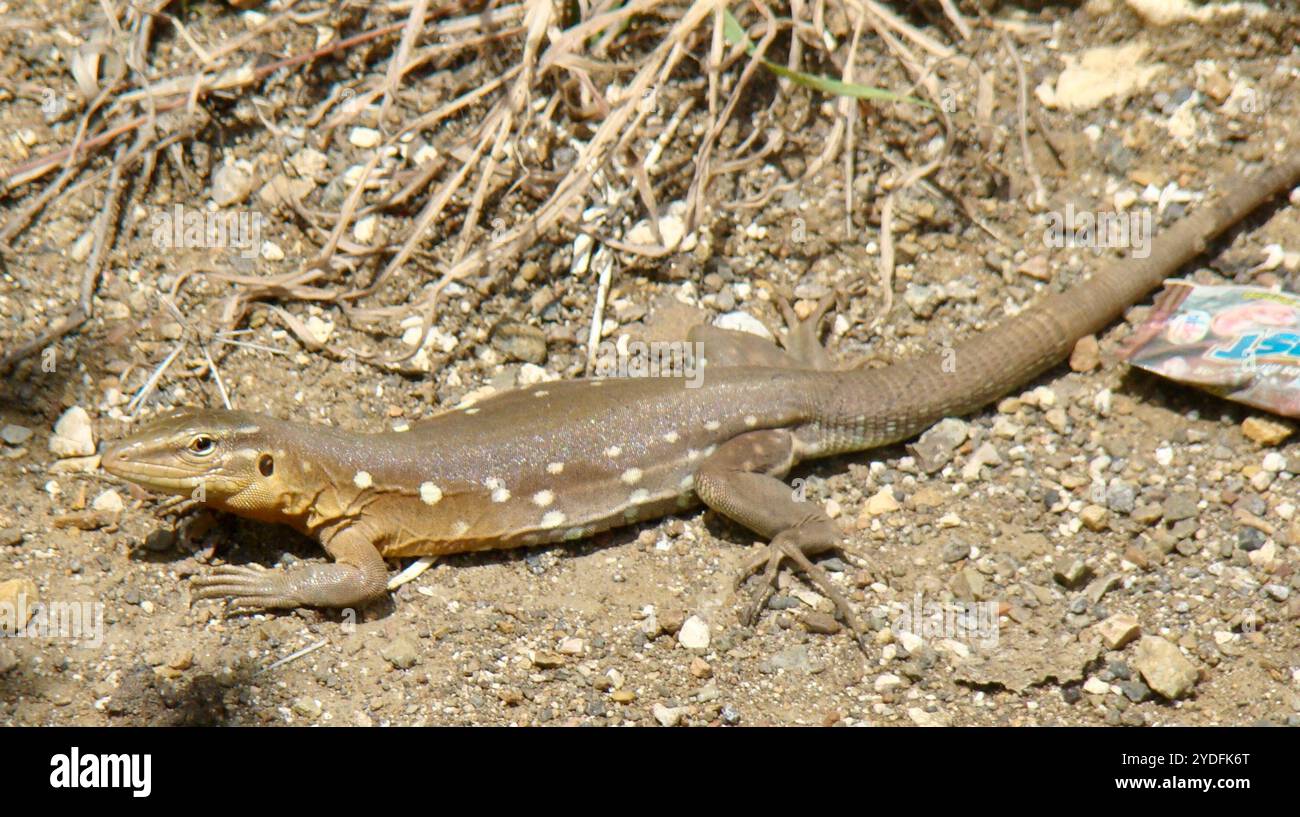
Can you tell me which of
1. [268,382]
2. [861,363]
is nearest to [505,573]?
[268,382]

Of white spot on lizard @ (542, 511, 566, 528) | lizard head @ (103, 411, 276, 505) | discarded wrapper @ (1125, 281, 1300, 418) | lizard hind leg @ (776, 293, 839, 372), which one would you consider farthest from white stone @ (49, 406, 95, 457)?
discarded wrapper @ (1125, 281, 1300, 418)

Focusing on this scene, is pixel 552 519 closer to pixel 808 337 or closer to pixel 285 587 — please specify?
pixel 285 587

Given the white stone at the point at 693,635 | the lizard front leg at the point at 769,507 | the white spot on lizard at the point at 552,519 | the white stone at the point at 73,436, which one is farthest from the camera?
the white stone at the point at 73,436

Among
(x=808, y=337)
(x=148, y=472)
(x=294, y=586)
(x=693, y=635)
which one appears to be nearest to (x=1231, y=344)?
(x=808, y=337)

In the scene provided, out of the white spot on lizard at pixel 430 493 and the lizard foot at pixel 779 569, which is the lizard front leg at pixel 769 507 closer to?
the lizard foot at pixel 779 569

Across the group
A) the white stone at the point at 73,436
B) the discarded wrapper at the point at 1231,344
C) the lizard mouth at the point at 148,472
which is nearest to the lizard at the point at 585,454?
the lizard mouth at the point at 148,472

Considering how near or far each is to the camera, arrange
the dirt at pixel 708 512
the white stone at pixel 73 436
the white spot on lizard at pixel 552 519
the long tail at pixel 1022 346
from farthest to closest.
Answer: the long tail at pixel 1022 346
the white stone at pixel 73 436
the white spot on lizard at pixel 552 519
the dirt at pixel 708 512
